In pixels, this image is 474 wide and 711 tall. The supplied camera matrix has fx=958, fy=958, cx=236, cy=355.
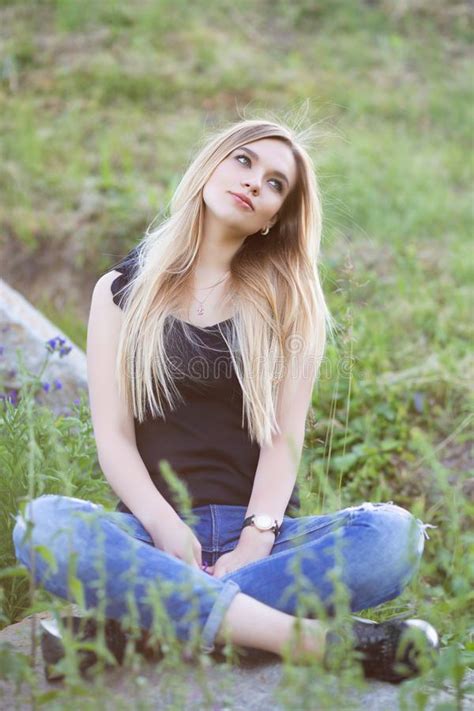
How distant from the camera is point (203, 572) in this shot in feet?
7.51

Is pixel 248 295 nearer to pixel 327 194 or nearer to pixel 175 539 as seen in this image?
pixel 175 539

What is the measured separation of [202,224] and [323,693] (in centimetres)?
156

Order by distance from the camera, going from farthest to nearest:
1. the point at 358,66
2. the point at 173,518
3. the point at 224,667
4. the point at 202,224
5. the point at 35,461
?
1. the point at 358,66
2. the point at 202,224
3. the point at 35,461
4. the point at 173,518
5. the point at 224,667

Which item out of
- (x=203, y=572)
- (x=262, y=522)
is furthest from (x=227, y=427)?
(x=203, y=572)

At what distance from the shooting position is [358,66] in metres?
8.02

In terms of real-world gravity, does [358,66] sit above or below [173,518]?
above

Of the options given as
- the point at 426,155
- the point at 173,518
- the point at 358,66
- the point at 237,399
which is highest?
the point at 358,66

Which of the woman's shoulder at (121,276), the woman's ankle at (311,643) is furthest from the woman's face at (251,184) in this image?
the woman's ankle at (311,643)

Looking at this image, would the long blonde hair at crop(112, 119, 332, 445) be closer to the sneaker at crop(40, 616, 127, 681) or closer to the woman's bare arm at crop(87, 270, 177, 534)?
the woman's bare arm at crop(87, 270, 177, 534)

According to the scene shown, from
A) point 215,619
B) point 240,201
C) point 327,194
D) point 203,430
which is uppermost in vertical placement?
point 240,201

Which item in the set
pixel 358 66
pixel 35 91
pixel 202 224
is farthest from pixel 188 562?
pixel 358 66

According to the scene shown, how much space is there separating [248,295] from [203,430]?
0.43 meters

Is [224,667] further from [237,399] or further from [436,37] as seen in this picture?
[436,37]

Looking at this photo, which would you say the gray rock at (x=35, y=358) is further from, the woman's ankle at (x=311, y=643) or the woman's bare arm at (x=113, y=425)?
the woman's ankle at (x=311, y=643)
